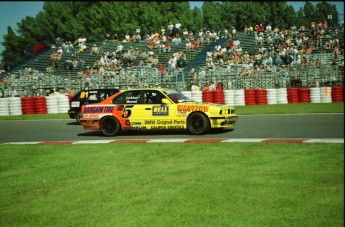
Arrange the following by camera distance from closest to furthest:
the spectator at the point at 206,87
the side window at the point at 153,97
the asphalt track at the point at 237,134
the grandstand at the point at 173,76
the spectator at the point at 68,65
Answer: the asphalt track at the point at 237,134 < the side window at the point at 153,97 < the grandstand at the point at 173,76 < the spectator at the point at 206,87 < the spectator at the point at 68,65

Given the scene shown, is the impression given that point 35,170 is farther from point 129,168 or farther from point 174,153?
point 174,153

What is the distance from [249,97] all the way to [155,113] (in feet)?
39.0

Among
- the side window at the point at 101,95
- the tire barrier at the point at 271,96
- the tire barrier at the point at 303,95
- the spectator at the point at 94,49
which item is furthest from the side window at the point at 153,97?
the spectator at the point at 94,49

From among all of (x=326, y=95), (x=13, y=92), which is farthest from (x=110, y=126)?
(x=13, y=92)

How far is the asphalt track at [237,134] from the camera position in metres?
11.1

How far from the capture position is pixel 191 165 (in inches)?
319

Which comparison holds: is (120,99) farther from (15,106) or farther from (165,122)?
(15,106)

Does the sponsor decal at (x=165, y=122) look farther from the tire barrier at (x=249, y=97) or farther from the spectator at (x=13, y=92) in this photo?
the spectator at (x=13, y=92)

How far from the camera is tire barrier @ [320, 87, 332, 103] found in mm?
23203

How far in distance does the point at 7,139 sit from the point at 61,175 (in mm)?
5972

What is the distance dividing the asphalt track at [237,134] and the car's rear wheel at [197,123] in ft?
0.70

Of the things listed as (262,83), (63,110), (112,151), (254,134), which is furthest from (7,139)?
(262,83)

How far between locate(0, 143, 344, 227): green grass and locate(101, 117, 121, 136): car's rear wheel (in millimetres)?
3043

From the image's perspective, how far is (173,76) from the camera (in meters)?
26.7
